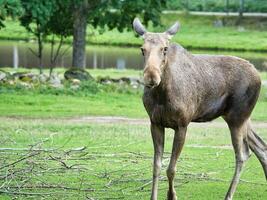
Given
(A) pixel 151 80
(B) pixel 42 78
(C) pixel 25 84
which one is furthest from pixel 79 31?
(A) pixel 151 80

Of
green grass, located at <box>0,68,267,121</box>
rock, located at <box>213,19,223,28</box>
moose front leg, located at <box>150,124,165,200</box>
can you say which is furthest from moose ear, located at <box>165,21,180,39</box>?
rock, located at <box>213,19,223,28</box>

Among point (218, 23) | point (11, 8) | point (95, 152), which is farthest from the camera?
point (218, 23)

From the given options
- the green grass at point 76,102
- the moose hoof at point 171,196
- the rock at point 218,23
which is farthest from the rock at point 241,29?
the moose hoof at point 171,196

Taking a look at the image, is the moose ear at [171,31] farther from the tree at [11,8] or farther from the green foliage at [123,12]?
the green foliage at [123,12]

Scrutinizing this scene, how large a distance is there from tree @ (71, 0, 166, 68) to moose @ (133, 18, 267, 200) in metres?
16.8

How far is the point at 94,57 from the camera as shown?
160ft

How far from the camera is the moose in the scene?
365 inches

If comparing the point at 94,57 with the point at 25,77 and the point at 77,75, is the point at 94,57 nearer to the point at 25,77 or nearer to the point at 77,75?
the point at 77,75

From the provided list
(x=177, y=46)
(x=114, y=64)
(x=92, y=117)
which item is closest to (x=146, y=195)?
(x=177, y=46)

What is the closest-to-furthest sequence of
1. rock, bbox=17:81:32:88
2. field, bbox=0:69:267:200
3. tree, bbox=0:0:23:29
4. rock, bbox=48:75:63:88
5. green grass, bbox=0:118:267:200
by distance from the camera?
1. green grass, bbox=0:118:267:200
2. field, bbox=0:69:267:200
3. tree, bbox=0:0:23:29
4. rock, bbox=17:81:32:88
5. rock, bbox=48:75:63:88

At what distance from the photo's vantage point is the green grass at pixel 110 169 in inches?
428

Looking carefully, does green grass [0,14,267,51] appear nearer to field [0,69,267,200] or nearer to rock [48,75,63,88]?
rock [48,75,63,88]

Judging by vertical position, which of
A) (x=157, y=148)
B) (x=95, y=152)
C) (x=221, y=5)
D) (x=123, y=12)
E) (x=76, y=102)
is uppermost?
(x=157, y=148)

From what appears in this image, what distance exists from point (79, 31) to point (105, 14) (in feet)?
3.59
